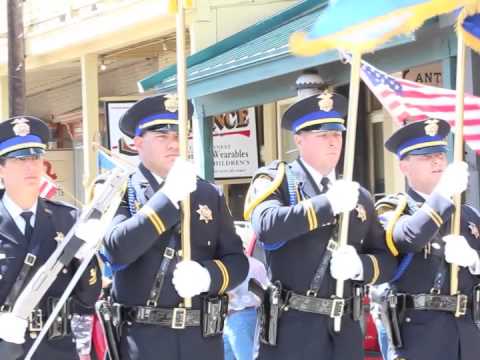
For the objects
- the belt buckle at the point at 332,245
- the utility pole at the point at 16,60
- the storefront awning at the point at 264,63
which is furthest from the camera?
the utility pole at the point at 16,60

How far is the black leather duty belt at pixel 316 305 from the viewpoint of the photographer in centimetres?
525

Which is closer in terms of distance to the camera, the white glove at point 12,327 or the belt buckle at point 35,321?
the white glove at point 12,327

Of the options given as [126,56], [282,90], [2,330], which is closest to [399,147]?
[2,330]

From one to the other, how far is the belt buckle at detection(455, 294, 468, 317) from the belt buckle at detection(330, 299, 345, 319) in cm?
65

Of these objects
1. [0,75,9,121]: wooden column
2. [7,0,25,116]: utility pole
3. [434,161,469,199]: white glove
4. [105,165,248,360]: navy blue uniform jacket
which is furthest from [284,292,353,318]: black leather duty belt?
[0,75,9,121]: wooden column

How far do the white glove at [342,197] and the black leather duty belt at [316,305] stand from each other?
43cm

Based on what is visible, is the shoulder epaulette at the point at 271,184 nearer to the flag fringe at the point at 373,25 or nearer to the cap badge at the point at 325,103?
the cap badge at the point at 325,103

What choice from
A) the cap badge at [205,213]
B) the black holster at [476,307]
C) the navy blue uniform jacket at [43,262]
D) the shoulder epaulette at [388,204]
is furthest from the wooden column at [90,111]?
the cap badge at [205,213]

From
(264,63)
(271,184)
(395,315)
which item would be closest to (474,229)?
(395,315)

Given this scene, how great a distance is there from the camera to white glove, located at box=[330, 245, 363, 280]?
16.8ft

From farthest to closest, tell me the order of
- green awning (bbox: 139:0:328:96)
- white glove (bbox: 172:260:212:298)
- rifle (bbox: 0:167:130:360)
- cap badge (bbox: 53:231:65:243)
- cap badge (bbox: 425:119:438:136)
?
green awning (bbox: 139:0:328:96) < cap badge (bbox: 425:119:438:136) < cap badge (bbox: 53:231:65:243) < rifle (bbox: 0:167:130:360) < white glove (bbox: 172:260:212:298)

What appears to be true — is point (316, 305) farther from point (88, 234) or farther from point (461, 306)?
point (88, 234)

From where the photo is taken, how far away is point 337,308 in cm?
527

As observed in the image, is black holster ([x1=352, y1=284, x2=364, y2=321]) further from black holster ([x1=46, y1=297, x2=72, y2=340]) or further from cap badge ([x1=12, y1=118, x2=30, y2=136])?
cap badge ([x1=12, y1=118, x2=30, y2=136])
